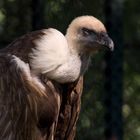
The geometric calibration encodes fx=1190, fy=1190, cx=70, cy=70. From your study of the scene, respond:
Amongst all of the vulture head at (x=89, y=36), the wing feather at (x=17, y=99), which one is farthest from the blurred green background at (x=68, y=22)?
the wing feather at (x=17, y=99)

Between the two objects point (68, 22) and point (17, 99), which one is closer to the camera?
point (17, 99)

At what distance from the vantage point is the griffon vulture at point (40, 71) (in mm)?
6035

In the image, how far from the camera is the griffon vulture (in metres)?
6.04

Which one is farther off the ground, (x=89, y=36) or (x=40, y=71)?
(x=89, y=36)

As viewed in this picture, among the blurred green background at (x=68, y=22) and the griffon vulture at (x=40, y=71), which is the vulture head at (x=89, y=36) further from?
the blurred green background at (x=68, y=22)

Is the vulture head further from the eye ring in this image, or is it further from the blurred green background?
the blurred green background

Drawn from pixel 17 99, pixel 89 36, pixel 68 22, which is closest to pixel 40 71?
pixel 17 99

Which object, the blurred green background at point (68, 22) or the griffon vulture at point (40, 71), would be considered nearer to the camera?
the griffon vulture at point (40, 71)

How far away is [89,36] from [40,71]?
307 millimetres

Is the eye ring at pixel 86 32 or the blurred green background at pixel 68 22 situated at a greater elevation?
the eye ring at pixel 86 32

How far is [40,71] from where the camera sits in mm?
6051

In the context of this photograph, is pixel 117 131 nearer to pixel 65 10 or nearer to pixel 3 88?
pixel 65 10

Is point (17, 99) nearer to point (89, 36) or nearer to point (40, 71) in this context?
point (40, 71)

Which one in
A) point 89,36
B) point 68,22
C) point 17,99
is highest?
point 89,36
